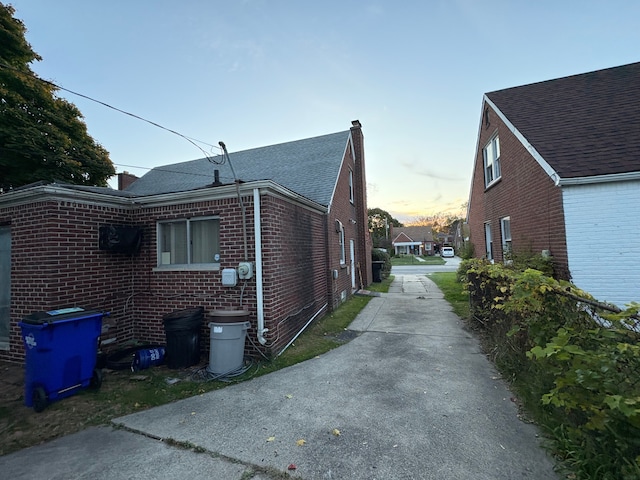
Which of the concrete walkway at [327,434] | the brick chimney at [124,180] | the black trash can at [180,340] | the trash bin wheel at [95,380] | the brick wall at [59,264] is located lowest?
the concrete walkway at [327,434]

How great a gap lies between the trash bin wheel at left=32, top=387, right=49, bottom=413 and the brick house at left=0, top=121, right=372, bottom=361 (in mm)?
1833

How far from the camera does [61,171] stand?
50.2 ft

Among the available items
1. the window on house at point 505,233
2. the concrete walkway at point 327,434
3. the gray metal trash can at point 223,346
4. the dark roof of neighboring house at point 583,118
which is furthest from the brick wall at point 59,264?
the window on house at point 505,233

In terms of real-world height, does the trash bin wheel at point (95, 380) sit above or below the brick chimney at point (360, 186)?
below

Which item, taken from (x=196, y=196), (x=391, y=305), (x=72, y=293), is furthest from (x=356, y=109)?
(x=72, y=293)

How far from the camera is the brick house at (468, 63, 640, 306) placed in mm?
5832

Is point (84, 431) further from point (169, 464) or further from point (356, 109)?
point (356, 109)

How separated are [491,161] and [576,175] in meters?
5.72

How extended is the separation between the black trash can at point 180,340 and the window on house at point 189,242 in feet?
4.25

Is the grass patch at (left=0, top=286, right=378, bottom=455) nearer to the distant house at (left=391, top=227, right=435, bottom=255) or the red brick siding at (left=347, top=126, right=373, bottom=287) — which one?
the red brick siding at (left=347, top=126, right=373, bottom=287)

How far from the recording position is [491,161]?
11242 mm

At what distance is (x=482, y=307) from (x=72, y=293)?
8760 millimetres

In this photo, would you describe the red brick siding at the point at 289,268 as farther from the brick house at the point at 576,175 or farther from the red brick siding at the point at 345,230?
the brick house at the point at 576,175

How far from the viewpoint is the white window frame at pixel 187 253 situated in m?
5.90
